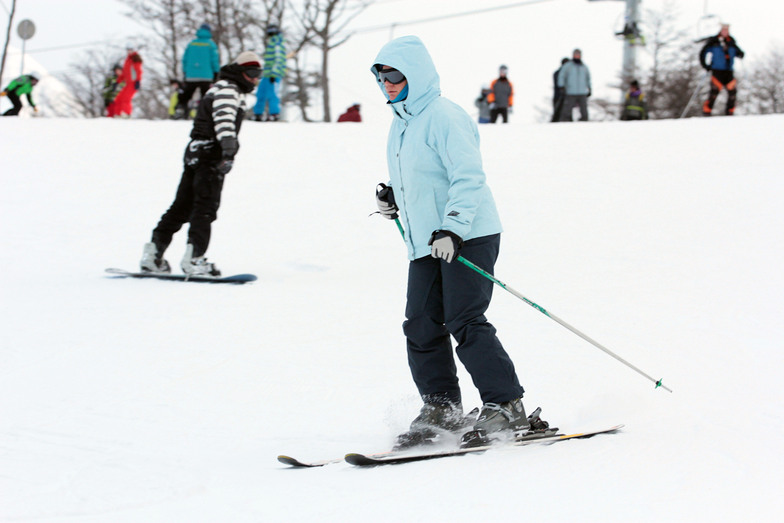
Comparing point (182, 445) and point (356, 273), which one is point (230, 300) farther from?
point (182, 445)

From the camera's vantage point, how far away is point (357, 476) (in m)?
2.52

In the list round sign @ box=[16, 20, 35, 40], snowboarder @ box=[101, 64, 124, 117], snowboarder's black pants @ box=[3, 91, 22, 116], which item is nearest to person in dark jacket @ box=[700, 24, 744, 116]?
snowboarder @ box=[101, 64, 124, 117]

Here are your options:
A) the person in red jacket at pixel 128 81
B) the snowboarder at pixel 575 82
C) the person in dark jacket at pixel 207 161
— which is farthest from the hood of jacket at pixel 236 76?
the snowboarder at pixel 575 82

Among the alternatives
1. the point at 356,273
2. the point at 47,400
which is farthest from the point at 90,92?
the point at 47,400

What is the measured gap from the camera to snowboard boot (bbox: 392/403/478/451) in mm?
2931

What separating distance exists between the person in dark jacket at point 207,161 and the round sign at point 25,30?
14821 mm

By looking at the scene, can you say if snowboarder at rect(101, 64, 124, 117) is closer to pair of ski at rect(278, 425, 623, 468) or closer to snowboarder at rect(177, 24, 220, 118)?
snowboarder at rect(177, 24, 220, 118)

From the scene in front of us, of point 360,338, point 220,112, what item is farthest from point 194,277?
point 360,338

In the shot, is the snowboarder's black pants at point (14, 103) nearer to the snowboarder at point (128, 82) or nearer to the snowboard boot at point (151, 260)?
the snowboarder at point (128, 82)

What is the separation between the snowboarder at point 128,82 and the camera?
13867 millimetres

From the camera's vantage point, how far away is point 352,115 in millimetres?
15602

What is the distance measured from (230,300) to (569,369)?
2764 millimetres

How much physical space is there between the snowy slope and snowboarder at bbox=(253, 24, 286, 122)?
299 centimetres

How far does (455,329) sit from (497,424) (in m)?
0.38
